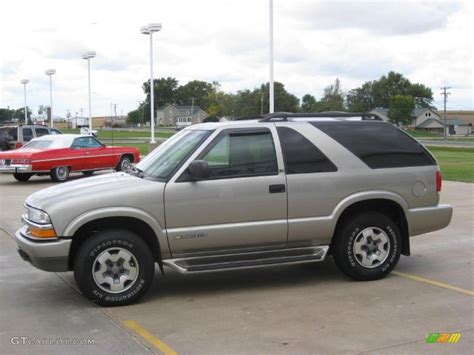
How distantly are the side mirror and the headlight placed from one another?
1432 mm

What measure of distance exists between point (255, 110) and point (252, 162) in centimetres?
8230

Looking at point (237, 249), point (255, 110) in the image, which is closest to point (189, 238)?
point (237, 249)

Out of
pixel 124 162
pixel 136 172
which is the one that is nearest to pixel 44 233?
pixel 136 172

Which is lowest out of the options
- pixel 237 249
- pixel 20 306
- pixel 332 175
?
pixel 20 306

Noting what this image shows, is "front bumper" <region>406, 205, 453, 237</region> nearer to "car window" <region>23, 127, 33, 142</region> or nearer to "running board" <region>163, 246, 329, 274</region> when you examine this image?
"running board" <region>163, 246, 329, 274</region>

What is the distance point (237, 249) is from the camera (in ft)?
19.9

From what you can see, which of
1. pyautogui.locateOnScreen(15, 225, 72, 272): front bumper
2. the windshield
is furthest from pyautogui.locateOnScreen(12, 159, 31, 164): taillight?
pyautogui.locateOnScreen(15, 225, 72, 272): front bumper

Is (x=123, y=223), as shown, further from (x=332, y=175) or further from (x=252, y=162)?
(x=332, y=175)

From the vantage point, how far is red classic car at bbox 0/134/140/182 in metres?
18.3

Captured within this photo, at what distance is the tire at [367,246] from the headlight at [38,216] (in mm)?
3048

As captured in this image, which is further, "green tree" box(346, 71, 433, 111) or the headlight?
"green tree" box(346, 71, 433, 111)

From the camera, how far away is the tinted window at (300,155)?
6.30 metres

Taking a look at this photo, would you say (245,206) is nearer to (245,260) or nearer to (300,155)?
(245,260)

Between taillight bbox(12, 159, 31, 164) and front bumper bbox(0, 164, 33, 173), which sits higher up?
taillight bbox(12, 159, 31, 164)
